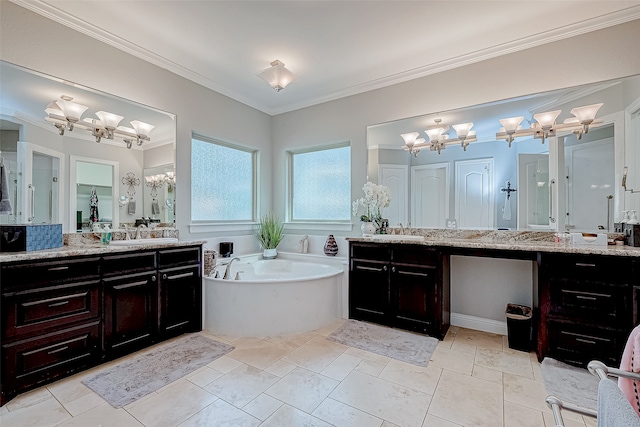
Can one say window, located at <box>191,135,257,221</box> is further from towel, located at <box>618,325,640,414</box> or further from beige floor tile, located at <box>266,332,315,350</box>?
towel, located at <box>618,325,640,414</box>

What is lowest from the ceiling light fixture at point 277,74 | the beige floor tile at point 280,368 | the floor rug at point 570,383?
the beige floor tile at point 280,368

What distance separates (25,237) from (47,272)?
0.32 metres

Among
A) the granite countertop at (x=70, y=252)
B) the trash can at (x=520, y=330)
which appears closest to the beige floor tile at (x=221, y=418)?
the granite countertop at (x=70, y=252)

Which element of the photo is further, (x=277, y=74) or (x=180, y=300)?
(x=277, y=74)

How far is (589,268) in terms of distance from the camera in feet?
6.75

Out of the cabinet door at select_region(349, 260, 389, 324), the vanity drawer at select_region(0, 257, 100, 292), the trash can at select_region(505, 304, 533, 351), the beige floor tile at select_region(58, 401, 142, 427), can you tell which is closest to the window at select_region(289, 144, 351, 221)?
the cabinet door at select_region(349, 260, 389, 324)

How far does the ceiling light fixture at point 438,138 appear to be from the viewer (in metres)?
2.90

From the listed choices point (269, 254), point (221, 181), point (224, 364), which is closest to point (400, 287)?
point (224, 364)

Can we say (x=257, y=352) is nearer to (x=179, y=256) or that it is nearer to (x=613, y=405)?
(x=179, y=256)

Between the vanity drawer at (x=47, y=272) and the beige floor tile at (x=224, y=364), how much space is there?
3.62 ft

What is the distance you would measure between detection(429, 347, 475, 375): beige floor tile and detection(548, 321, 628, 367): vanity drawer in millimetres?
616

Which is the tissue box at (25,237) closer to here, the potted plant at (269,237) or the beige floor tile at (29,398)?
the beige floor tile at (29,398)

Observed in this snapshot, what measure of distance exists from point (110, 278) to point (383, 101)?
10.5 feet

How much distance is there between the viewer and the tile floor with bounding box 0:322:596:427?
1597 mm
